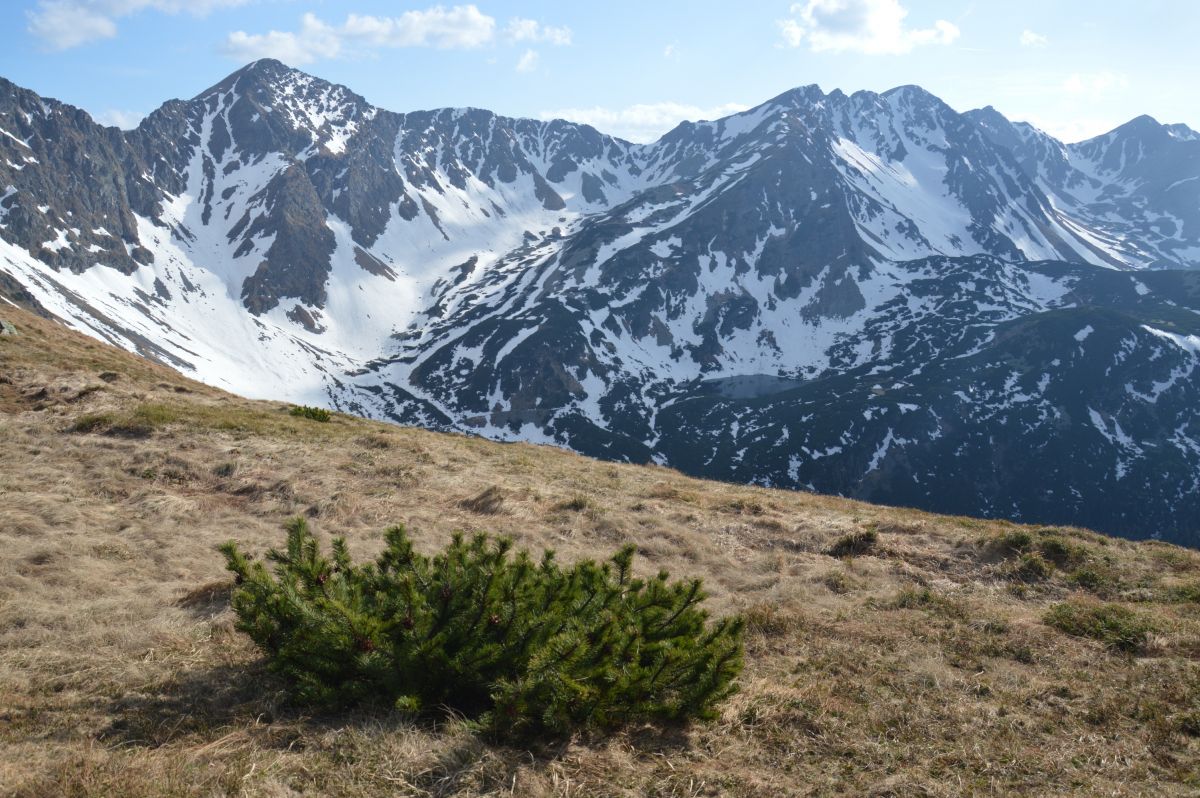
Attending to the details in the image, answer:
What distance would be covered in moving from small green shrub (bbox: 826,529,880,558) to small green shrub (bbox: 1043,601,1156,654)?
15.1ft

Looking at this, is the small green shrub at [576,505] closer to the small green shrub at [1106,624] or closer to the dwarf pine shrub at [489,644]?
the dwarf pine shrub at [489,644]

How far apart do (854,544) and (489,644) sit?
40.9ft

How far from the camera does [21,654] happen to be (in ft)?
27.9

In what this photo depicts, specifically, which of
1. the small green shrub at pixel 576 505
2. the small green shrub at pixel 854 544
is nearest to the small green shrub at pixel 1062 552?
the small green shrub at pixel 854 544

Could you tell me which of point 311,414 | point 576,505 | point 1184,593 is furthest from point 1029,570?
point 311,414

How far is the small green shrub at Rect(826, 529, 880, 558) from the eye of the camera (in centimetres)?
1648

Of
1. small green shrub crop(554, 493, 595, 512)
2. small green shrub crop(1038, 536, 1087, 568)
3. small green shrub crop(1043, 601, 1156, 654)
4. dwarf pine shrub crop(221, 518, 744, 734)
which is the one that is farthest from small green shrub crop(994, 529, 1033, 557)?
dwarf pine shrub crop(221, 518, 744, 734)

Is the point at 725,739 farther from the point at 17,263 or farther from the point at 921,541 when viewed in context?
the point at 17,263

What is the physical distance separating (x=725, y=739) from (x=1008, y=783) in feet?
9.62

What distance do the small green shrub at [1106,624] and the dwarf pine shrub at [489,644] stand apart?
7.30 meters

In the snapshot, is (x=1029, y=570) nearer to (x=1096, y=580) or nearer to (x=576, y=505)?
(x=1096, y=580)

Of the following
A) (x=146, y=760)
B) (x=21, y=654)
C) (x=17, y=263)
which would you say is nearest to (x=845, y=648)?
(x=146, y=760)

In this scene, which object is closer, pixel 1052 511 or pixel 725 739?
pixel 725 739

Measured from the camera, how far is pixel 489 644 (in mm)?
6980
